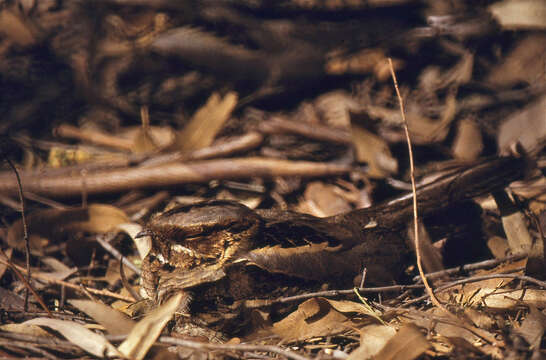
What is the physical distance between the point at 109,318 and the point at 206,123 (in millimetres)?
1399

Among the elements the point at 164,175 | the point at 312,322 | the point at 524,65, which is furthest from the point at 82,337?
the point at 524,65

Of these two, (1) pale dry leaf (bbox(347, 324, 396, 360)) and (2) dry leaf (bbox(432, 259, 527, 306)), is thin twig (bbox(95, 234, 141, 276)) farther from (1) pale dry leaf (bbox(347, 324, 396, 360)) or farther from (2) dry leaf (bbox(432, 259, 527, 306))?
(2) dry leaf (bbox(432, 259, 527, 306))

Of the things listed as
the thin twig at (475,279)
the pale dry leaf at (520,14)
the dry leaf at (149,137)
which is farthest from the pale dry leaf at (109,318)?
the pale dry leaf at (520,14)

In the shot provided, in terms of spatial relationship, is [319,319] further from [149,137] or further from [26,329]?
[149,137]

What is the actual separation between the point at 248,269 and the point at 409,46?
186 cm

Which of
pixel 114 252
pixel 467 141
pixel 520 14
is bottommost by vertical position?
pixel 114 252

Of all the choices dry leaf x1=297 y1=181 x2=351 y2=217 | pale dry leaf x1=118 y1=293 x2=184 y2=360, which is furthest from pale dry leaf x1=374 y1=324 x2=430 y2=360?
dry leaf x1=297 y1=181 x2=351 y2=217

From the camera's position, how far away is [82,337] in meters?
1.37

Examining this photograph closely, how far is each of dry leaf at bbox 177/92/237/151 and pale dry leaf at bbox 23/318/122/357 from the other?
4.16 feet

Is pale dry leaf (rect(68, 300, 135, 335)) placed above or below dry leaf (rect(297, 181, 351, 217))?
below

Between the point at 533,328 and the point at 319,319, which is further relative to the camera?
the point at 319,319

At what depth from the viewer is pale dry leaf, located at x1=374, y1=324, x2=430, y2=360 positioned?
1.29 meters

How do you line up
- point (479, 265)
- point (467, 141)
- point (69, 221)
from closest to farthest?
point (479, 265)
point (69, 221)
point (467, 141)

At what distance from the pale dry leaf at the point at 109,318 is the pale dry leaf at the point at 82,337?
6 centimetres
